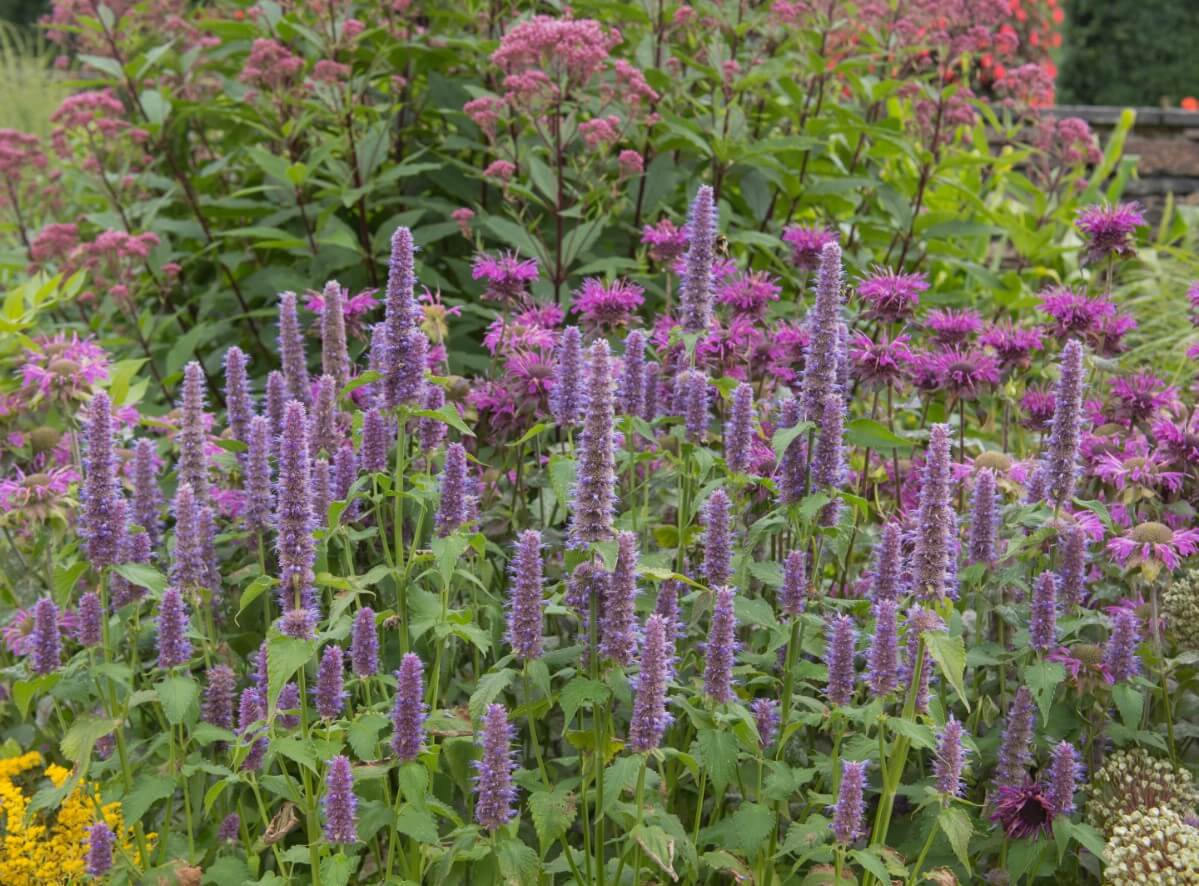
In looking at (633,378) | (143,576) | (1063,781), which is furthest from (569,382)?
(1063,781)

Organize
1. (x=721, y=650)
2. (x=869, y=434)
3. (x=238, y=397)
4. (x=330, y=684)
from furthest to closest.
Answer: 1. (x=238, y=397)
2. (x=869, y=434)
3. (x=330, y=684)
4. (x=721, y=650)

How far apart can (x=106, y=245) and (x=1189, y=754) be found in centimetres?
351

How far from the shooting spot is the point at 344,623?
2.57 m

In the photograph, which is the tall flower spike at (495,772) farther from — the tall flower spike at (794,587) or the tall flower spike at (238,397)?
the tall flower spike at (238,397)

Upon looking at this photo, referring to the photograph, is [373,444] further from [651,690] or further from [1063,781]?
[1063,781]

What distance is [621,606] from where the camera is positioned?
2.38m

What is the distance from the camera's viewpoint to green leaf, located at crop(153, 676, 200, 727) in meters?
2.61

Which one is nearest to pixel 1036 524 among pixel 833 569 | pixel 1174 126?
pixel 833 569

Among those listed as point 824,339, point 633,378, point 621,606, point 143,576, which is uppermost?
point 824,339

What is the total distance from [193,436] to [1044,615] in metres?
1.85

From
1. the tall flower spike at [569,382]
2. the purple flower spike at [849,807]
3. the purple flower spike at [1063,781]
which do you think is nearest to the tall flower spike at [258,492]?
the tall flower spike at [569,382]

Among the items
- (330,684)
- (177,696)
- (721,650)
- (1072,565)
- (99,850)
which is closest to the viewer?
(721,650)

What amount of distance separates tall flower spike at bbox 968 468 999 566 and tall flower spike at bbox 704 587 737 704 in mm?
634

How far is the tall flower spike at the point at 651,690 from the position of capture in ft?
7.45
